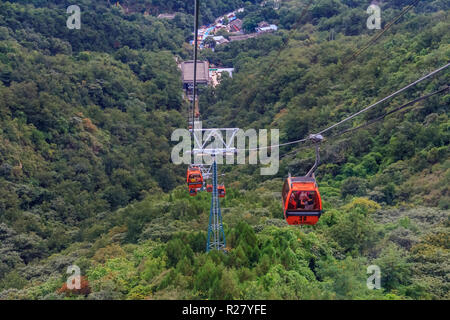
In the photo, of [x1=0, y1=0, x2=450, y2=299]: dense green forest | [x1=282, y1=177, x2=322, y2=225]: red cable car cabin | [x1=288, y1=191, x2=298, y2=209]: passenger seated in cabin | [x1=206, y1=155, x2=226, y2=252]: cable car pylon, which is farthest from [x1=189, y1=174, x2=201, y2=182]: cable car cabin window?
[x1=288, y1=191, x2=298, y2=209]: passenger seated in cabin

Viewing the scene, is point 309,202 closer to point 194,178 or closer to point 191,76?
point 194,178

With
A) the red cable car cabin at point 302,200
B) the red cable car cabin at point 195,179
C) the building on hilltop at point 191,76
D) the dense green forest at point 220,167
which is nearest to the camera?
the red cable car cabin at point 302,200

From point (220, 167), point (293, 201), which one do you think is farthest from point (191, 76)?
point (293, 201)

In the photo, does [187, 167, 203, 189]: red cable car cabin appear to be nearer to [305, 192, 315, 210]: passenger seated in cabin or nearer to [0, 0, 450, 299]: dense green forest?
[0, 0, 450, 299]: dense green forest

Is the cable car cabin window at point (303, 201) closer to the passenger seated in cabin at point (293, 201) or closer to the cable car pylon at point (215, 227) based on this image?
the passenger seated in cabin at point (293, 201)

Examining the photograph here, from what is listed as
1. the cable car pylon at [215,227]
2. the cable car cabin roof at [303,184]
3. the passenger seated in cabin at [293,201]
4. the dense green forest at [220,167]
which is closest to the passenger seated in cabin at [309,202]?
the cable car cabin roof at [303,184]

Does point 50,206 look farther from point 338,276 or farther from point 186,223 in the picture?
point 338,276
